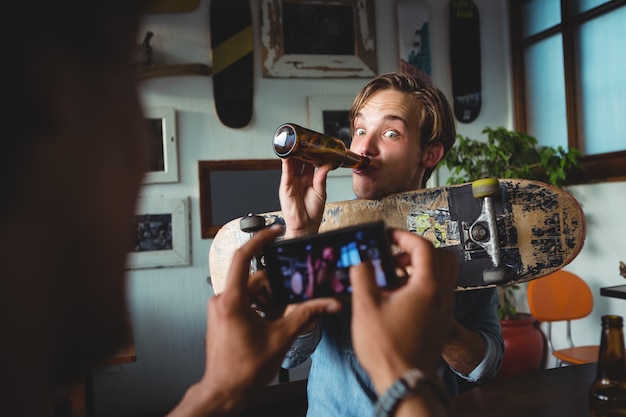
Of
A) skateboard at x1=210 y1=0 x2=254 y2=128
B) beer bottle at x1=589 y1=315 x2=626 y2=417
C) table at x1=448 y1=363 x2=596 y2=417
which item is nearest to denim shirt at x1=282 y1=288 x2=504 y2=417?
table at x1=448 y1=363 x2=596 y2=417

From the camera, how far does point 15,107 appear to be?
1.11ft

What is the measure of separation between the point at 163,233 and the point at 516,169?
2.29 meters

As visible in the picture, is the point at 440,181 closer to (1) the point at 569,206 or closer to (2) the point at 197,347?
(2) the point at 197,347

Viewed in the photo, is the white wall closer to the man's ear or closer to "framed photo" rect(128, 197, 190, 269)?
"framed photo" rect(128, 197, 190, 269)

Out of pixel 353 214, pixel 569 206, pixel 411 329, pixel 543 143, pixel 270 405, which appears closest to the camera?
pixel 411 329

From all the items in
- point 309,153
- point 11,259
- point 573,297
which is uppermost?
point 309,153

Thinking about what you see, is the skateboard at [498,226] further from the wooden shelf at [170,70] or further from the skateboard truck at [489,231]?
the wooden shelf at [170,70]

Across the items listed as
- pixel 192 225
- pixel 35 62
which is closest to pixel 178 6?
pixel 192 225

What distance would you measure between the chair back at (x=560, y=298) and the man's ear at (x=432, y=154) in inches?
70.8

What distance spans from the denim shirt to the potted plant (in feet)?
6.64

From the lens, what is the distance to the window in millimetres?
3129

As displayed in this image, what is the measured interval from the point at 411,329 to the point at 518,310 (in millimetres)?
3629

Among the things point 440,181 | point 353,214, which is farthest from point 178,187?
point 353,214

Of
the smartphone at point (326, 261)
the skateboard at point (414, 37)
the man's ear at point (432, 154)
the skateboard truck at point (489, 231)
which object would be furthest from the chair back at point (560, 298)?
the smartphone at point (326, 261)
